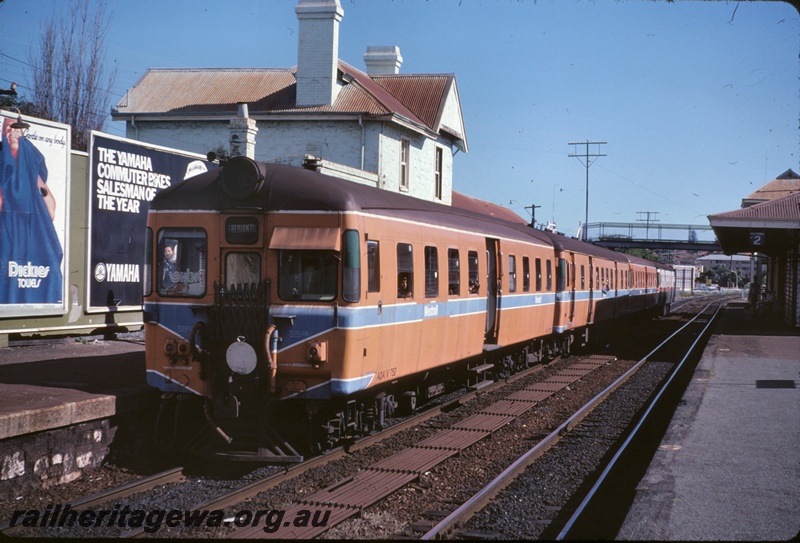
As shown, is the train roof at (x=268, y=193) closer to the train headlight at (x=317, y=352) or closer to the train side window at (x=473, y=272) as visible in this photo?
the train headlight at (x=317, y=352)

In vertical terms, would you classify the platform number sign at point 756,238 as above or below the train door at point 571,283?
above

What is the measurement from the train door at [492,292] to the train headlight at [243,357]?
6.16 m

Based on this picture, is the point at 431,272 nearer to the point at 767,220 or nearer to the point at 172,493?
the point at 172,493

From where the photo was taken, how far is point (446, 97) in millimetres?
27609

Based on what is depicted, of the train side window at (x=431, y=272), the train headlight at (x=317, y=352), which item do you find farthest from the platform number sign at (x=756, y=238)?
the train headlight at (x=317, y=352)

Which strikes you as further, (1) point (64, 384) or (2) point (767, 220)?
(2) point (767, 220)

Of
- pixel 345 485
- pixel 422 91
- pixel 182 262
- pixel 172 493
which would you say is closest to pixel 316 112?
pixel 422 91

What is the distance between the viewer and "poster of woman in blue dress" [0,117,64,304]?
1209cm

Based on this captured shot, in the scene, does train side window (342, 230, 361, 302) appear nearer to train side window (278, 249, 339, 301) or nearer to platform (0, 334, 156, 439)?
train side window (278, 249, 339, 301)

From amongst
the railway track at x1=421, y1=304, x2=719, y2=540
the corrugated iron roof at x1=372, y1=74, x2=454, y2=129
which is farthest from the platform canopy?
the railway track at x1=421, y1=304, x2=719, y2=540

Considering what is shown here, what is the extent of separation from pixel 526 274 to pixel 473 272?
3.62 metres

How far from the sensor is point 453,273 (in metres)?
11.3

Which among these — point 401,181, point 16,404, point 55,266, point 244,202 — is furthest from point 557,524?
point 401,181

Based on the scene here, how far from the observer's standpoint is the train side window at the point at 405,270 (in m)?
9.42
